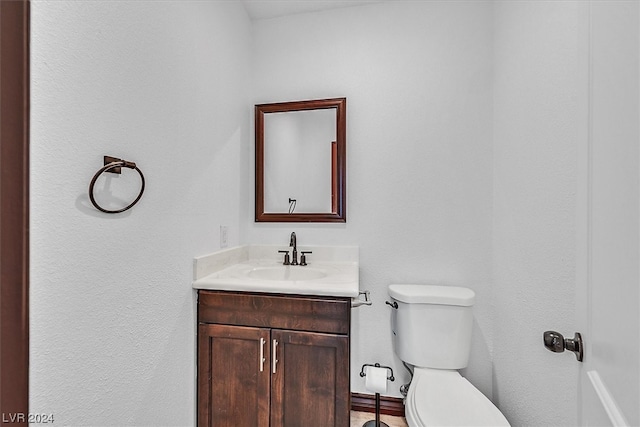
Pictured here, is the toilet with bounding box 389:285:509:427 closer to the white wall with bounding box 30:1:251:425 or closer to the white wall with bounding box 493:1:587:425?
the white wall with bounding box 493:1:587:425

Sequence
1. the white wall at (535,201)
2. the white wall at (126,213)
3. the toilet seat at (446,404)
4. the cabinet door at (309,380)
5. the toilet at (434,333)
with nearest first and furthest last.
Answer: the white wall at (126,213)
the white wall at (535,201)
the toilet seat at (446,404)
the cabinet door at (309,380)
the toilet at (434,333)

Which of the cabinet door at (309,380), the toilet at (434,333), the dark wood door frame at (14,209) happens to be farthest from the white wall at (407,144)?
the dark wood door frame at (14,209)


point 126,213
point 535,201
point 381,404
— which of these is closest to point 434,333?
point 381,404

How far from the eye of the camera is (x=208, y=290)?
1438 mm

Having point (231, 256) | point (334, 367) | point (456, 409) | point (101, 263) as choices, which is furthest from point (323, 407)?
point (101, 263)

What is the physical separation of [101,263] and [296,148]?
1.34m

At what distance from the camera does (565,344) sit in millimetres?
702

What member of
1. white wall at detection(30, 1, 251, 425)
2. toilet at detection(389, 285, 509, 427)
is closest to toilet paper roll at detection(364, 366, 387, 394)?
toilet at detection(389, 285, 509, 427)

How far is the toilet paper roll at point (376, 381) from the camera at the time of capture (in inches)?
60.4

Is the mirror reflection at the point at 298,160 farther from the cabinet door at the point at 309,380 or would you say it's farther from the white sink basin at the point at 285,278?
the cabinet door at the point at 309,380

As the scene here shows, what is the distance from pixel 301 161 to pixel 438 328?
1.28m

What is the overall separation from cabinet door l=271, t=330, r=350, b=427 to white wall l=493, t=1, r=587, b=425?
0.78 meters

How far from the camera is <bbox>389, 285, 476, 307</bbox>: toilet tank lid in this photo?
1.60 m

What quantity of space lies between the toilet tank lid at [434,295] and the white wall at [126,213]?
1069 millimetres
